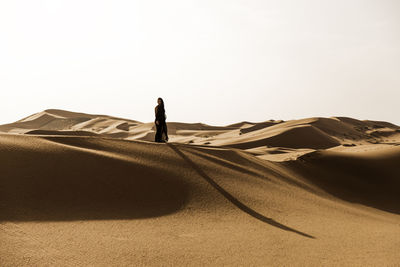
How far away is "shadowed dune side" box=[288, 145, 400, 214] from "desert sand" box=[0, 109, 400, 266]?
66 mm

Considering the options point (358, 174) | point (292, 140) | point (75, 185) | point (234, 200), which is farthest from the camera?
point (292, 140)

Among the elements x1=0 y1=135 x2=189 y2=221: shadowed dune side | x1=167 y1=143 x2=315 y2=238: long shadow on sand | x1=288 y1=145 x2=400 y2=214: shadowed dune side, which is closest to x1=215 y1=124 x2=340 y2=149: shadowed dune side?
x1=288 y1=145 x2=400 y2=214: shadowed dune side

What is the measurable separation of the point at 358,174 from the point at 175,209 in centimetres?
690

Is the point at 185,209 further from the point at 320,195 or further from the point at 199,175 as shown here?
the point at 320,195

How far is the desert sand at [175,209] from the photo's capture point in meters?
3.92

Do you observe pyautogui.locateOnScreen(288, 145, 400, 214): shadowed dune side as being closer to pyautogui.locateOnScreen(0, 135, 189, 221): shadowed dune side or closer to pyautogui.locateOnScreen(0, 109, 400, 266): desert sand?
pyautogui.locateOnScreen(0, 109, 400, 266): desert sand

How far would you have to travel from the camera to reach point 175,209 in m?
5.58

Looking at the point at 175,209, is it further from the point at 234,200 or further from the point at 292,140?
the point at 292,140

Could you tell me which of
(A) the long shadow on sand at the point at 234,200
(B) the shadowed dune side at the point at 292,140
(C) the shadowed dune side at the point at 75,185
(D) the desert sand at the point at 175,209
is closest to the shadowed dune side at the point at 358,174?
(D) the desert sand at the point at 175,209

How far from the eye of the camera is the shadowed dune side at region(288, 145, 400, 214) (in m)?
9.18

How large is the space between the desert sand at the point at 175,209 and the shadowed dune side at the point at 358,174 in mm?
66

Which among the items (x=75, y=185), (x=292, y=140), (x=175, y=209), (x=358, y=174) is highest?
(x=292, y=140)

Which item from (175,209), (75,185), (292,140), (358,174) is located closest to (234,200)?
(175,209)

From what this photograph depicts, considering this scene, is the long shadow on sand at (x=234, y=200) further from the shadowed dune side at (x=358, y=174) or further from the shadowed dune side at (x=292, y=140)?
the shadowed dune side at (x=292, y=140)
